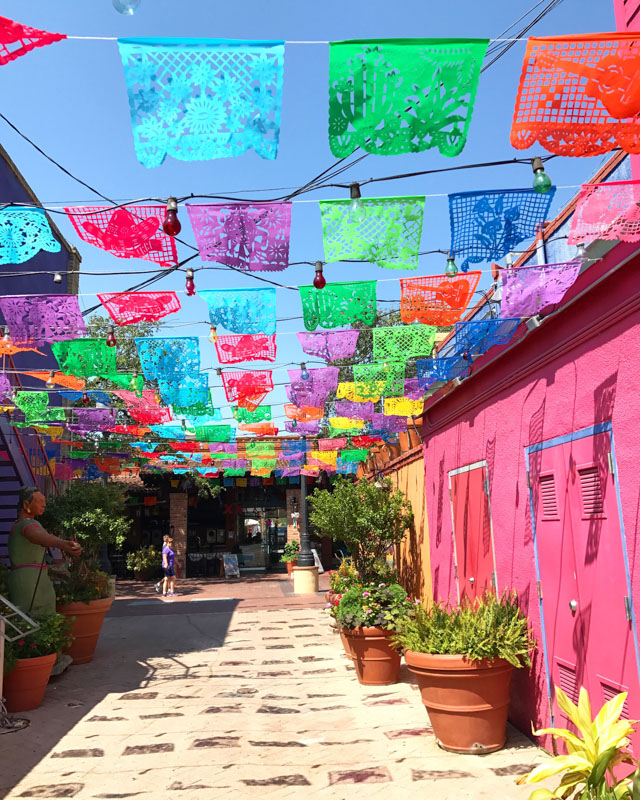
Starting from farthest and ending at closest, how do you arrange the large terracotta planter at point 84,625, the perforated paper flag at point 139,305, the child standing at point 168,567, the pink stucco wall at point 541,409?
the child standing at point 168,567 < the large terracotta planter at point 84,625 < the perforated paper flag at point 139,305 < the pink stucco wall at point 541,409

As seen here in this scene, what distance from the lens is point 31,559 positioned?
7.26m

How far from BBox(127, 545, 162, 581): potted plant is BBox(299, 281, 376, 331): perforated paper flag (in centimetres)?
1615

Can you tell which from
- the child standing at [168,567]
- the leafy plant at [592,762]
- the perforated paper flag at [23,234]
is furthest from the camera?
the child standing at [168,567]

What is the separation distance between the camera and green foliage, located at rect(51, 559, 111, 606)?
8500 millimetres

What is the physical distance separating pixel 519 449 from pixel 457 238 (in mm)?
2045

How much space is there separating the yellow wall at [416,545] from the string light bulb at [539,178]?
5.81 meters

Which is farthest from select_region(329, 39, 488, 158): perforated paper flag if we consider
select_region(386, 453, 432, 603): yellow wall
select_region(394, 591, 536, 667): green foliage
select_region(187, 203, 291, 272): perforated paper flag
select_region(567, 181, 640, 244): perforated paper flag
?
select_region(386, 453, 432, 603): yellow wall

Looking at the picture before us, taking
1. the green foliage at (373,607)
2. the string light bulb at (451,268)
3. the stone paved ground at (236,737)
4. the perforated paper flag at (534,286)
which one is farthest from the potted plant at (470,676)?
the string light bulb at (451,268)

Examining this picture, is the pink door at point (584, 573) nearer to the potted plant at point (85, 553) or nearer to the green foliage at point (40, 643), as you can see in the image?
the green foliage at point (40, 643)

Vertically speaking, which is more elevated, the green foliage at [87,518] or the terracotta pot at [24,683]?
the green foliage at [87,518]

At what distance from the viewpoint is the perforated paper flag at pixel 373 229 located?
432cm

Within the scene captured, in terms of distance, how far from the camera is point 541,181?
383cm

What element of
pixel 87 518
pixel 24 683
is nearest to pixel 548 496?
pixel 24 683

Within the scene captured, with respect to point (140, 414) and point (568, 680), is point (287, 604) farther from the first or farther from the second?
point (568, 680)
